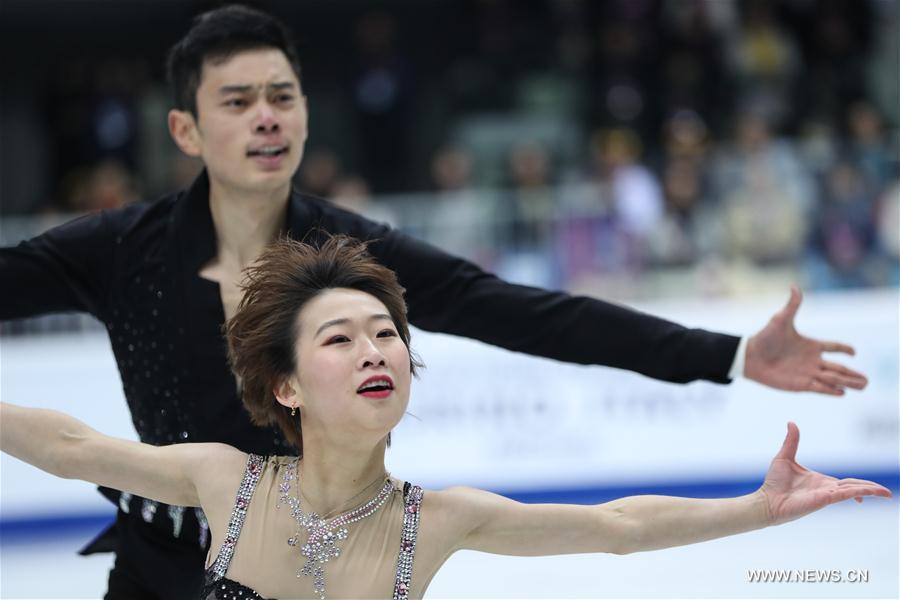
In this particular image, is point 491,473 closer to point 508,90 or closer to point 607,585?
point 607,585

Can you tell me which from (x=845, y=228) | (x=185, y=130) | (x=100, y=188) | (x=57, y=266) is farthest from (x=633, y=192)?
(x=57, y=266)

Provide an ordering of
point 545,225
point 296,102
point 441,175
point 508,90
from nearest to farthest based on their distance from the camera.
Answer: point 296,102 → point 545,225 → point 441,175 → point 508,90

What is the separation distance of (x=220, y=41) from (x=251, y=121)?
242 mm

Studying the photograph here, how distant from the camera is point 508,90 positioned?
995 centimetres

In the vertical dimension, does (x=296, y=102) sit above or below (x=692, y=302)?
below

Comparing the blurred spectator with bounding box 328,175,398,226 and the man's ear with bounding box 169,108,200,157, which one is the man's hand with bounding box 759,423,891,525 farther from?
the blurred spectator with bounding box 328,175,398,226

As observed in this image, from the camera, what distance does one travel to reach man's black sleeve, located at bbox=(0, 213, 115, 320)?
317 cm

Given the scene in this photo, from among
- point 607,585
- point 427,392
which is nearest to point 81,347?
point 427,392

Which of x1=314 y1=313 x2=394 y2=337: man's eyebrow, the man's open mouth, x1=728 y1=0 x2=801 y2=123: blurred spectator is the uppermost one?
x1=728 y1=0 x2=801 y2=123: blurred spectator

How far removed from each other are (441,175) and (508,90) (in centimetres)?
176

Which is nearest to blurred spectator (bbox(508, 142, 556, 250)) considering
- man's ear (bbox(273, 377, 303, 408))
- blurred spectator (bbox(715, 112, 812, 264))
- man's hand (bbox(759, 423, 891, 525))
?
blurred spectator (bbox(715, 112, 812, 264))

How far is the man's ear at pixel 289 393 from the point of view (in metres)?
2.52

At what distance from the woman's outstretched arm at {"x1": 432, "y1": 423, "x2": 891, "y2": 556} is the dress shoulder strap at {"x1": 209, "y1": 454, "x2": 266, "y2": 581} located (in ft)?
1.20

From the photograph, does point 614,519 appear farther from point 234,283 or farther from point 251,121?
point 251,121
